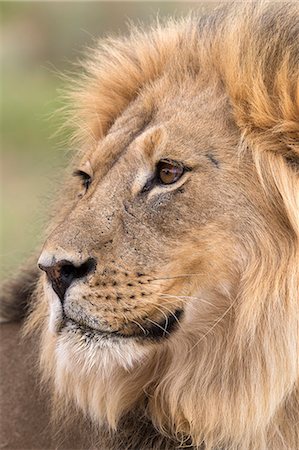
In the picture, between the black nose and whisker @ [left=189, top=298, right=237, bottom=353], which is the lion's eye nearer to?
the black nose

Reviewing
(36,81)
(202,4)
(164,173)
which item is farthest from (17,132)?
(164,173)

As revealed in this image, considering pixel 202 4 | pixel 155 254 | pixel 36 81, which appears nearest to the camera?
pixel 155 254

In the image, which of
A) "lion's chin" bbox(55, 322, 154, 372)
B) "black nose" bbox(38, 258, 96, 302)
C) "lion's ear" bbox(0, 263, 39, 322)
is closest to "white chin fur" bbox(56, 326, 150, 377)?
"lion's chin" bbox(55, 322, 154, 372)

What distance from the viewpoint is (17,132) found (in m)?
11.1

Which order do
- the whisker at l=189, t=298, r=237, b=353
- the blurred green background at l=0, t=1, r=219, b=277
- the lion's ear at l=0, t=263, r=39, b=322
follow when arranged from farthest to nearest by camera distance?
the blurred green background at l=0, t=1, r=219, b=277 < the lion's ear at l=0, t=263, r=39, b=322 < the whisker at l=189, t=298, r=237, b=353

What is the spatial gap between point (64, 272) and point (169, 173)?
0.41 meters

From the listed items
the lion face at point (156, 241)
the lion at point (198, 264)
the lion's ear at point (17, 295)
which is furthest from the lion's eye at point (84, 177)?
the lion's ear at point (17, 295)

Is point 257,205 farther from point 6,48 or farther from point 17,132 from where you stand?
point 6,48

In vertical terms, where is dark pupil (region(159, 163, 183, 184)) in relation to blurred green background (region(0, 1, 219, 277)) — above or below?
below

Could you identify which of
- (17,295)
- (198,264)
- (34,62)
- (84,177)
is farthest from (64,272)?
(34,62)

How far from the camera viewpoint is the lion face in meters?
2.63

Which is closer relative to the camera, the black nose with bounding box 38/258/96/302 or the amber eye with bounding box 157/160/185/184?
the black nose with bounding box 38/258/96/302

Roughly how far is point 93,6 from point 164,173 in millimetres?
9633

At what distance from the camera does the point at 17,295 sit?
12.0 ft
